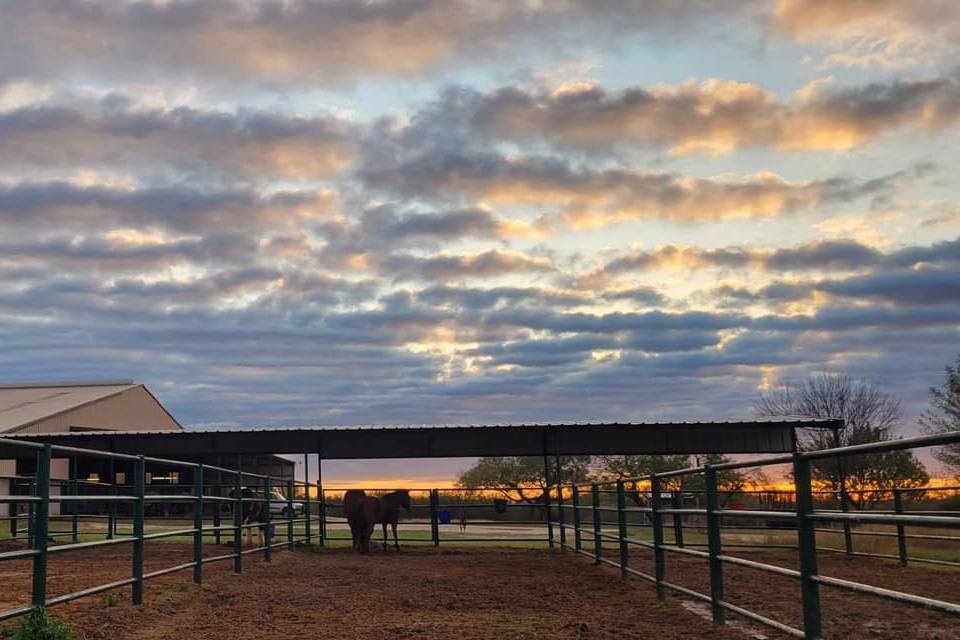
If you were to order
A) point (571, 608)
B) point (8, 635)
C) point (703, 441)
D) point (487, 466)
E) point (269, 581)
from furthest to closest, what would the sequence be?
point (487, 466) → point (703, 441) → point (269, 581) → point (571, 608) → point (8, 635)

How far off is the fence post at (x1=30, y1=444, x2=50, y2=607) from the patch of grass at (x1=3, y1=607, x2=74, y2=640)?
0.08 metres

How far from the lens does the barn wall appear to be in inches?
1518

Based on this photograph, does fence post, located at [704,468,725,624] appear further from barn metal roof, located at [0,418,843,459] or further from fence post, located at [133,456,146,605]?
barn metal roof, located at [0,418,843,459]

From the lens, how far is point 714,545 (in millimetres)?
7254

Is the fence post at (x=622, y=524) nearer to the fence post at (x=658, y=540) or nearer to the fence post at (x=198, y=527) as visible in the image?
the fence post at (x=658, y=540)

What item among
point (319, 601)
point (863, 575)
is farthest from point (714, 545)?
point (863, 575)

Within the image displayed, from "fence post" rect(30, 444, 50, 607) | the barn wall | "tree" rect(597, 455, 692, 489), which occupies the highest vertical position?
the barn wall

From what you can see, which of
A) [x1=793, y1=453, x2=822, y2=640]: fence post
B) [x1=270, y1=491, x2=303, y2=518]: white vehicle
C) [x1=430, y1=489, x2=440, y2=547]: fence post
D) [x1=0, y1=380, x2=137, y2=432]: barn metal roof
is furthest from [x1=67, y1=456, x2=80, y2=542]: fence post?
Result: [x1=0, y1=380, x2=137, y2=432]: barn metal roof

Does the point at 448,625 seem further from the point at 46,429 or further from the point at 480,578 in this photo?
the point at 46,429

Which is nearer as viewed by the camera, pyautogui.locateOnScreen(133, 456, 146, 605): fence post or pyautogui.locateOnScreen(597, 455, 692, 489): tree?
pyautogui.locateOnScreen(133, 456, 146, 605): fence post

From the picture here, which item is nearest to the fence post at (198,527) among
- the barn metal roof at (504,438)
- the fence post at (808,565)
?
the fence post at (808,565)

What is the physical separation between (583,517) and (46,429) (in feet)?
73.3

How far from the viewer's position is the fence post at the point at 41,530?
6340 millimetres

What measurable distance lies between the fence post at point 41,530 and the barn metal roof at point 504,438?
16240 mm
